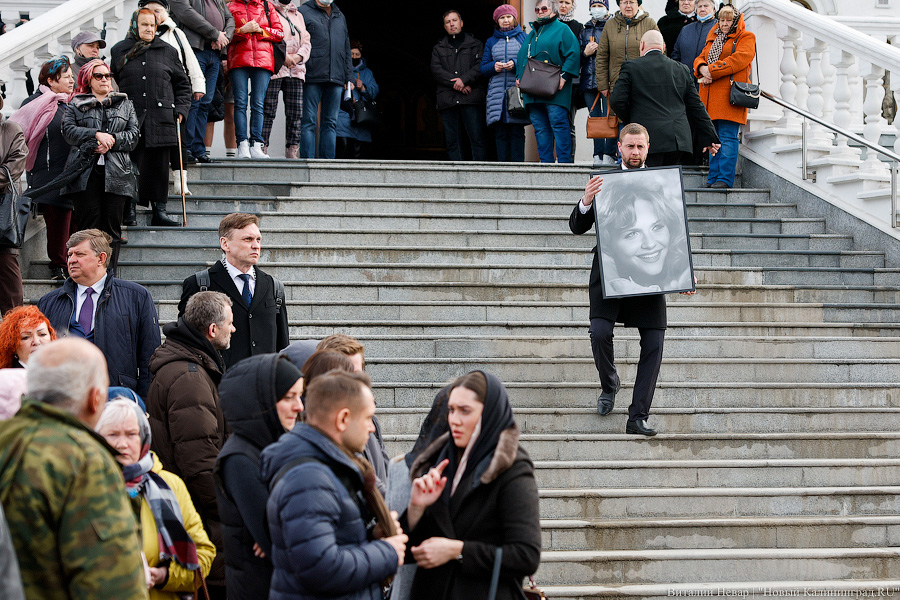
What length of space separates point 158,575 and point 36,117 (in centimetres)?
559

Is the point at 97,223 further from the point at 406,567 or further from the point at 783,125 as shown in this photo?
the point at 783,125

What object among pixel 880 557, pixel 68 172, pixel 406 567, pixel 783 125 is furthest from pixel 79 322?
pixel 783 125

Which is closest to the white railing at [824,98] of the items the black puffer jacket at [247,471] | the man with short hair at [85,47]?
the man with short hair at [85,47]

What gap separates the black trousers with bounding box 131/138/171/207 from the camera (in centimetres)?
884

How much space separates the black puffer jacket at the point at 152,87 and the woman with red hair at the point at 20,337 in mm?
4003

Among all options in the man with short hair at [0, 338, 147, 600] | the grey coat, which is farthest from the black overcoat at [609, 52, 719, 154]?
the man with short hair at [0, 338, 147, 600]

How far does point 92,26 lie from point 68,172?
2.74m

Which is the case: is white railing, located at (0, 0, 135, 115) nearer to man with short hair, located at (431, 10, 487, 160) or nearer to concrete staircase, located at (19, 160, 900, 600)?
concrete staircase, located at (19, 160, 900, 600)

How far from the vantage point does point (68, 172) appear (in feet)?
25.7

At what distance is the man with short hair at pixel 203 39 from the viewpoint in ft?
32.5

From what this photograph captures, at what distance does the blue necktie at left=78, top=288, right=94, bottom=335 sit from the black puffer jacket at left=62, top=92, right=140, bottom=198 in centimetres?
218

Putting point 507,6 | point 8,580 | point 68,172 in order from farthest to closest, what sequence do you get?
1. point 507,6
2. point 68,172
3. point 8,580

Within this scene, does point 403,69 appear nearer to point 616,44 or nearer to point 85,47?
point 616,44

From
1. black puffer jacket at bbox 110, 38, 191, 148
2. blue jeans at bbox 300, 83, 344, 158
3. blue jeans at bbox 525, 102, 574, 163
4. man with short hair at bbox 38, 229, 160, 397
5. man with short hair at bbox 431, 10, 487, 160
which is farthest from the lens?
man with short hair at bbox 431, 10, 487, 160
